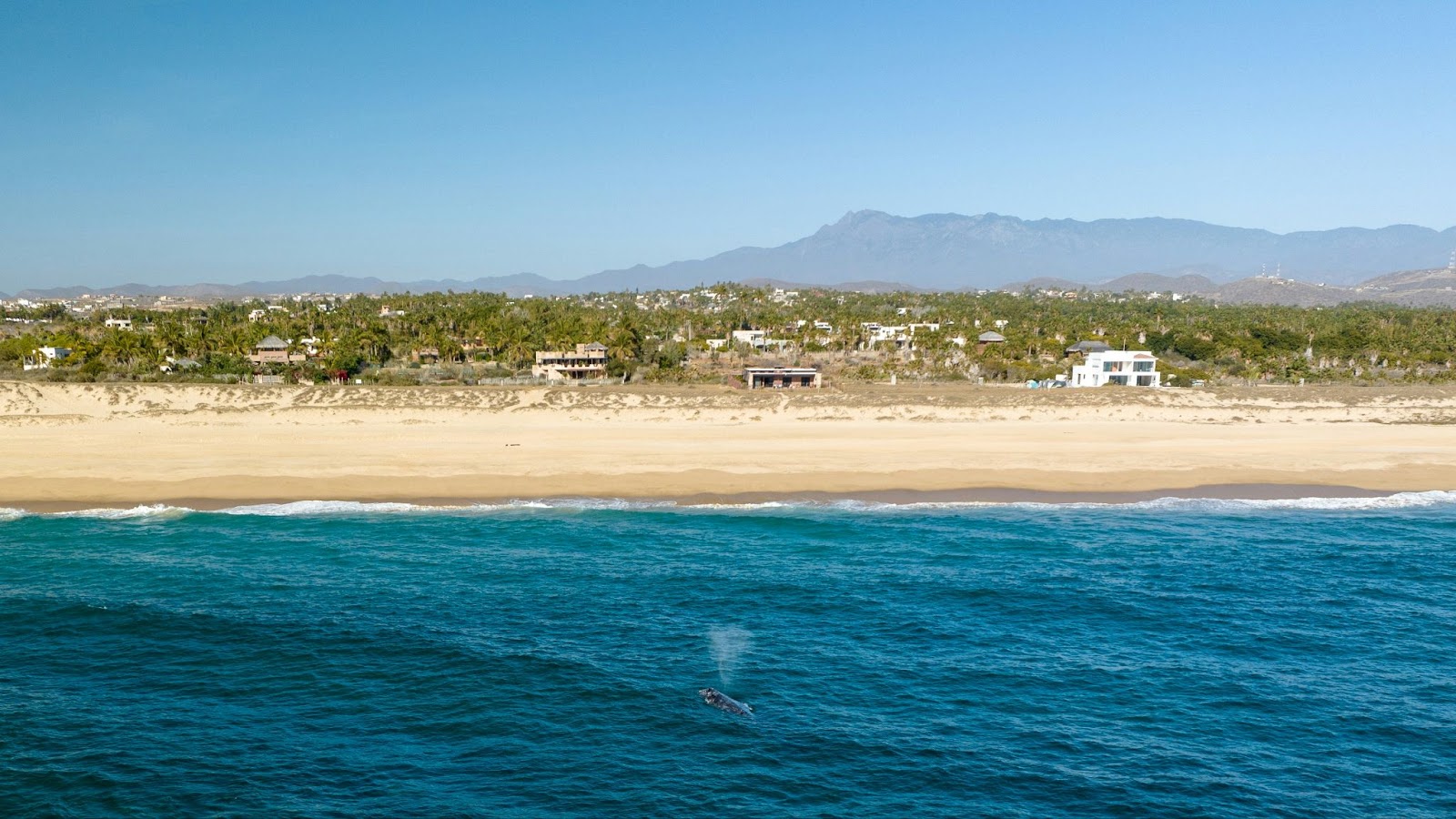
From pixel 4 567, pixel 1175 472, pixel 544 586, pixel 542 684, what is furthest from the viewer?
pixel 1175 472

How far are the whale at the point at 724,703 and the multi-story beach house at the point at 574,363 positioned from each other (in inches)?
1962

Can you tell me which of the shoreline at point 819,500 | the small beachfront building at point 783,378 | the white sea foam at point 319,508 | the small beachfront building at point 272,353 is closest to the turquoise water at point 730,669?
the white sea foam at point 319,508

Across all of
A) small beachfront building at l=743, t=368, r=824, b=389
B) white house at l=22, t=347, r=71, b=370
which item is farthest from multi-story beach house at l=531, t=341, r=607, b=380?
white house at l=22, t=347, r=71, b=370

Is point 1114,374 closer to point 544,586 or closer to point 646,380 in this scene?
point 646,380

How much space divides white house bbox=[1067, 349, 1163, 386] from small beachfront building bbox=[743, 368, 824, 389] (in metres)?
16.1

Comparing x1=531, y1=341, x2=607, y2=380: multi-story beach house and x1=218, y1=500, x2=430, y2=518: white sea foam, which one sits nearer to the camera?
x1=218, y1=500, x2=430, y2=518: white sea foam

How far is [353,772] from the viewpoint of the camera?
14.1 m

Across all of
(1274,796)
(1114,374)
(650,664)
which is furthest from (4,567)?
(1114,374)

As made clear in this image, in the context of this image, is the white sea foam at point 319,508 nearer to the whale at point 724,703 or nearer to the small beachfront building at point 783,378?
the whale at point 724,703

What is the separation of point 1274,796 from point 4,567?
2612 centimetres

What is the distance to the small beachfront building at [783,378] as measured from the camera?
6015cm

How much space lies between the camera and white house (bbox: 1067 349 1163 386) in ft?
204

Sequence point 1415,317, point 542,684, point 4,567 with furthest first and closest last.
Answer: point 1415,317 < point 4,567 < point 542,684

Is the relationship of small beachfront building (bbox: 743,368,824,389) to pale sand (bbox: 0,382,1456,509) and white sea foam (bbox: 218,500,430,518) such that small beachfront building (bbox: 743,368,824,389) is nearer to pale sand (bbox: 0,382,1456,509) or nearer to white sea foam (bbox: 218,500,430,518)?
pale sand (bbox: 0,382,1456,509)
